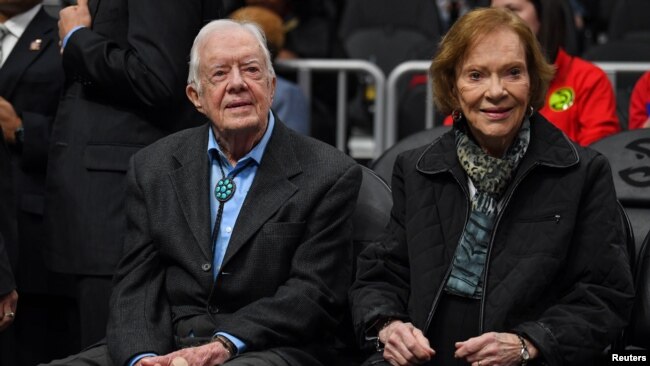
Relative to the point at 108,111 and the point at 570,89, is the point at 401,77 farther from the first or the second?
the point at 108,111

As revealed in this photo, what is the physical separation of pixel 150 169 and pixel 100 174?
1.33 feet

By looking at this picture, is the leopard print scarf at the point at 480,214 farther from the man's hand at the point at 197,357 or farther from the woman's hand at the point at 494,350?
the man's hand at the point at 197,357

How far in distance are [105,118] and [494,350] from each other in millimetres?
1834

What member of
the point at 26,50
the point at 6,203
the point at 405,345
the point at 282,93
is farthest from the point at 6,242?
the point at 282,93

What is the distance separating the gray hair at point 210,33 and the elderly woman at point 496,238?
62 centimetres

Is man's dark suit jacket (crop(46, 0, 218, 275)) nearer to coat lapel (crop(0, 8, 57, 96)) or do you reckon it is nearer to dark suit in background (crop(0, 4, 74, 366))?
dark suit in background (crop(0, 4, 74, 366))

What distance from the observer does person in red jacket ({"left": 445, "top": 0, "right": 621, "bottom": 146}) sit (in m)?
5.55

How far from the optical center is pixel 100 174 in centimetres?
478

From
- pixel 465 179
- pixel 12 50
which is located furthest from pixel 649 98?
pixel 12 50

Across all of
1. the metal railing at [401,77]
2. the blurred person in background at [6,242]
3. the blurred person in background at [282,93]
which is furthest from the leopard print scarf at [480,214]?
the blurred person in background at [282,93]

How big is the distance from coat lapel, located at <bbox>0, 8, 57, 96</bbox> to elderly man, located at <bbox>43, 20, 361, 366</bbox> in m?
1.06

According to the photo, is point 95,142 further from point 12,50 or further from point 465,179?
point 465,179

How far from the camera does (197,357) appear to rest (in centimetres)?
409

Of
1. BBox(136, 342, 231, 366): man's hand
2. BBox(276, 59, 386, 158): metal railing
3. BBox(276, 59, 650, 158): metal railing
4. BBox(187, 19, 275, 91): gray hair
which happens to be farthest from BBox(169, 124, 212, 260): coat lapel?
BBox(276, 59, 386, 158): metal railing
